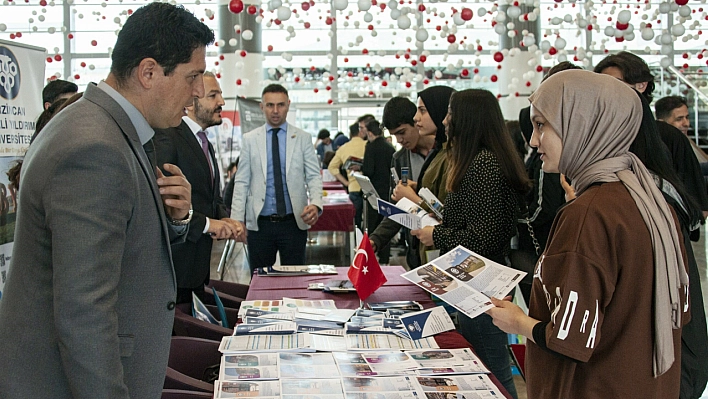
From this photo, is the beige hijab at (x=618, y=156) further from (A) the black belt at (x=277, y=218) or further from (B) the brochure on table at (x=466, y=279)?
(A) the black belt at (x=277, y=218)

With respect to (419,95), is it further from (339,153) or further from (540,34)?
(540,34)

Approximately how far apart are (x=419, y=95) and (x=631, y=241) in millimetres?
2060

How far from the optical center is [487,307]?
5.82 ft

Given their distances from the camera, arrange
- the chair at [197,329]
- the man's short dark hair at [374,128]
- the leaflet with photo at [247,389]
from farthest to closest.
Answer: the man's short dark hair at [374,128]
the chair at [197,329]
the leaflet with photo at [247,389]

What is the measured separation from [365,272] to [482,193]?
0.54 meters

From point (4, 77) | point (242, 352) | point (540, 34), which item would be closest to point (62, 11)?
point (540, 34)

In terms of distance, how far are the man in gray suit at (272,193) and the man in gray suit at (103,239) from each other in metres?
2.84

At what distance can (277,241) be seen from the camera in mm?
4219

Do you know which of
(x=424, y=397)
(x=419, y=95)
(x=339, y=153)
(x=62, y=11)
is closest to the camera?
(x=424, y=397)

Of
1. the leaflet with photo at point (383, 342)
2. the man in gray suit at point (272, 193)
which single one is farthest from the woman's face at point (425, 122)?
the leaflet with photo at point (383, 342)

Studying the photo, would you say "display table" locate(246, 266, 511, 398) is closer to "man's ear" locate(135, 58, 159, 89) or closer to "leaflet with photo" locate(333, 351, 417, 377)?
"leaflet with photo" locate(333, 351, 417, 377)

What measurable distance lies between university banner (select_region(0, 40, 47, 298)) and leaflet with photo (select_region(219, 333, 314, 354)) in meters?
0.99

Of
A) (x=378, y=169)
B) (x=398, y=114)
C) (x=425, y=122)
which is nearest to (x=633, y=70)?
(x=425, y=122)

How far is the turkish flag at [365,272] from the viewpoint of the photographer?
99.9 inches
